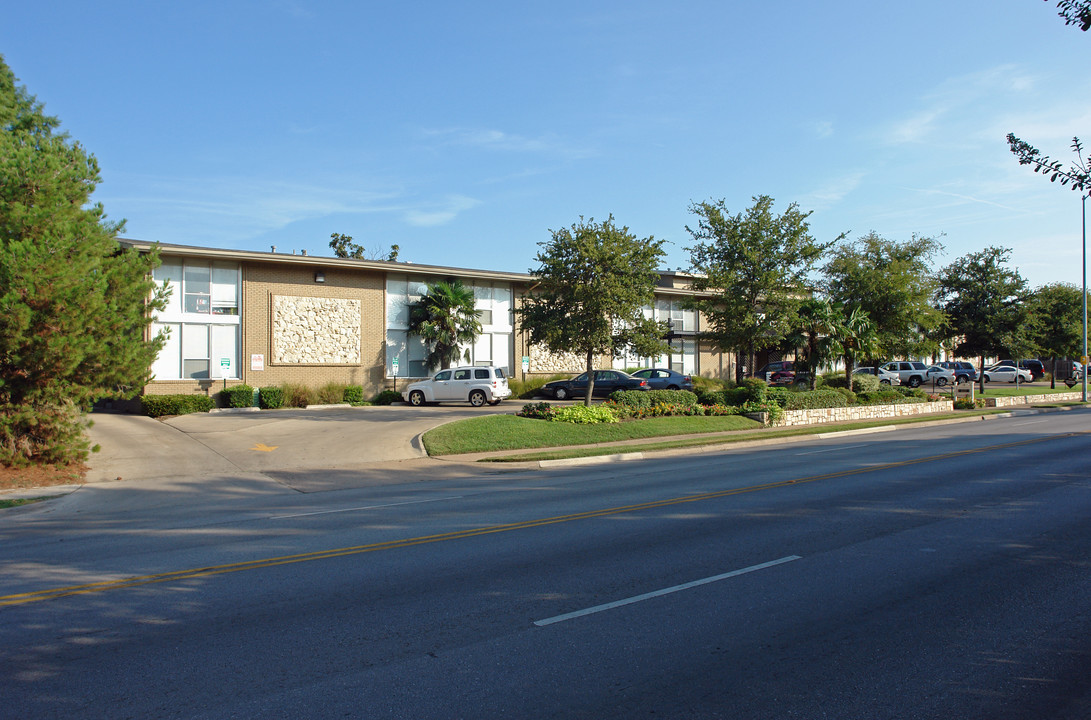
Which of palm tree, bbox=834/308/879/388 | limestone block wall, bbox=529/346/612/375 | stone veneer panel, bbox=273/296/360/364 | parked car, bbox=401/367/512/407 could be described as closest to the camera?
palm tree, bbox=834/308/879/388

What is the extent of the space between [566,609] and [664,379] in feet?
98.8

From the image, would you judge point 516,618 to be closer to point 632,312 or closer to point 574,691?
point 574,691

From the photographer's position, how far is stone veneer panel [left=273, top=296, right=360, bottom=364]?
32.8 meters

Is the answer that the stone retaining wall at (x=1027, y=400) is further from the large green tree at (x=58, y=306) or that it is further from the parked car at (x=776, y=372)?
the large green tree at (x=58, y=306)

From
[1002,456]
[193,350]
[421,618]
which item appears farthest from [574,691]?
[193,350]

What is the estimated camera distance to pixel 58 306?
14.0 metres

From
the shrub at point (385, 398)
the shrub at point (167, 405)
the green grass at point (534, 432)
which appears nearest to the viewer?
the green grass at point (534, 432)

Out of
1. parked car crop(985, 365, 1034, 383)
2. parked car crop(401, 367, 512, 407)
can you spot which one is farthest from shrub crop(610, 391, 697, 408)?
parked car crop(985, 365, 1034, 383)

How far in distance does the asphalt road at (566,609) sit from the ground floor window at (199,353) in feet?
67.2

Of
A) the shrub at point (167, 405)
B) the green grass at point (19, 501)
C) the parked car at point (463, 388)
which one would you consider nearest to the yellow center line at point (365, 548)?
the green grass at point (19, 501)

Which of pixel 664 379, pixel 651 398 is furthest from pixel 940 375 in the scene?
pixel 651 398

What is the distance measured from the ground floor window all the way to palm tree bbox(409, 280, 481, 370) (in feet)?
27.9

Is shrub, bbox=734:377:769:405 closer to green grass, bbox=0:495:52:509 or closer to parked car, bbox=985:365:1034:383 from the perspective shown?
green grass, bbox=0:495:52:509

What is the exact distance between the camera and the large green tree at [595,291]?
23.1 meters
